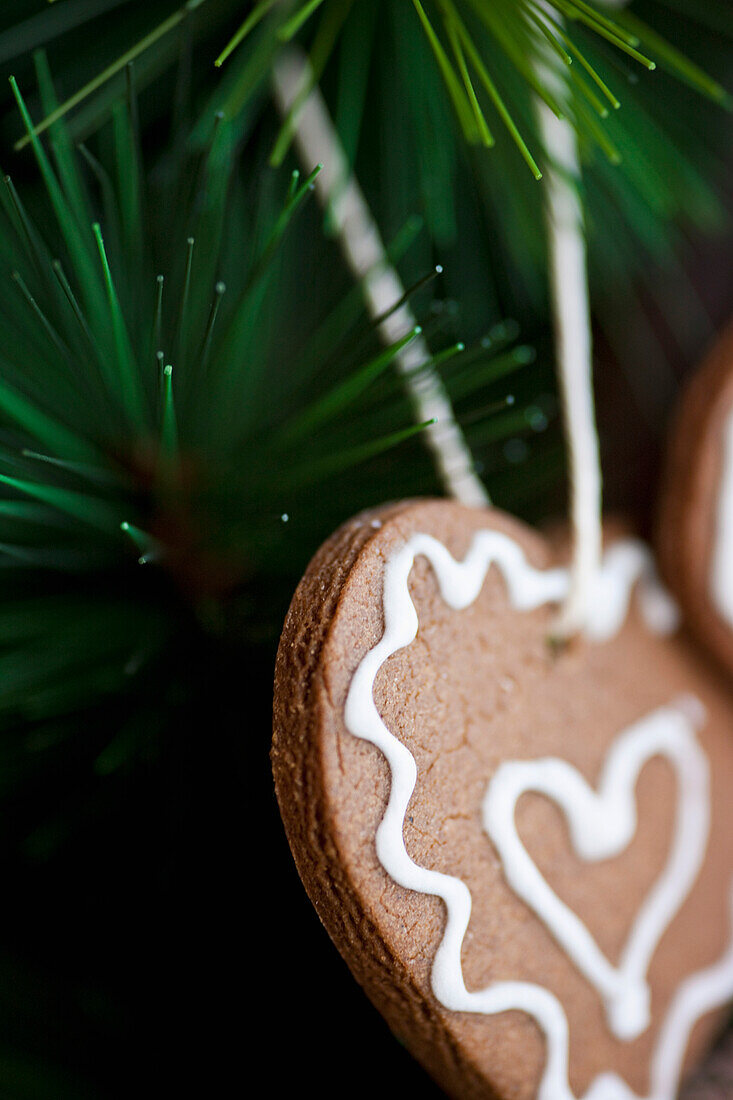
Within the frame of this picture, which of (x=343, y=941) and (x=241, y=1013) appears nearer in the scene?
(x=343, y=941)

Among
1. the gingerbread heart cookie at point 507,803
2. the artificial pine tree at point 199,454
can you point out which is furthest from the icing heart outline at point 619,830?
the artificial pine tree at point 199,454

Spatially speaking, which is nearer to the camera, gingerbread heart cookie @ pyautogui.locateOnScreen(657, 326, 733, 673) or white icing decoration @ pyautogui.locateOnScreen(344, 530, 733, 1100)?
white icing decoration @ pyautogui.locateOnScreen(344, 530, 733, 1100)

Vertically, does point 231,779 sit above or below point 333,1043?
above

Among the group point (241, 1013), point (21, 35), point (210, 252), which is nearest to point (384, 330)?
point (210, 252)

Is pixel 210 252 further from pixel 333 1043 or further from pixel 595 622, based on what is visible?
pixel 333 1043

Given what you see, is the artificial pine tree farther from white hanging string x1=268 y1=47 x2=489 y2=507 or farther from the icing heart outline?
the icing heart outline

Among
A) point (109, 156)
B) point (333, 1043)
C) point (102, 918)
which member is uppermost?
point (109, 156)

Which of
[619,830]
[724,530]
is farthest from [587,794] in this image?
[724,530]

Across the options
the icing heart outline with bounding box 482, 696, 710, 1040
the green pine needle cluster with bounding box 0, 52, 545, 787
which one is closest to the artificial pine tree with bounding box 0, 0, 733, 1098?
the green pine needle cluster with bounding box 0, 52, 545, 787
